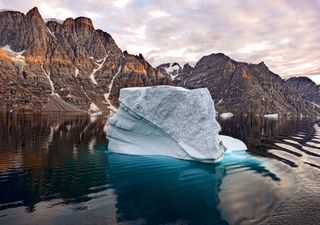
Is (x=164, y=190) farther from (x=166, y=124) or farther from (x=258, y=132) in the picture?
(x=258, y=132)

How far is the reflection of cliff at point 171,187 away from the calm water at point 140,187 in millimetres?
67

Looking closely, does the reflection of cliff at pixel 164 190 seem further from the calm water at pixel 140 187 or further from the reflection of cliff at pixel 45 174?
the reflection of cliff at pixel 45 174

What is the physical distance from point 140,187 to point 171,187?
287 centimetres

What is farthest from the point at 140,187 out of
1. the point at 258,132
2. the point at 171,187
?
the point at 258,132

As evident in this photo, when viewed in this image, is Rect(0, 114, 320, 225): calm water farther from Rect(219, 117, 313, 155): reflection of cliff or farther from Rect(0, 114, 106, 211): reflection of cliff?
Rect(219, 117, 313, 155): reflection of cliff

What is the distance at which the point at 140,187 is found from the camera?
2738 centimetres

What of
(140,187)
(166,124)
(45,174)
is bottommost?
(140,187)

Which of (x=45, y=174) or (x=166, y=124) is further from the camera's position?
(x=166, y=124)

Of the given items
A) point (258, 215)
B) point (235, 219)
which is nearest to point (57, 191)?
point (235, 219)

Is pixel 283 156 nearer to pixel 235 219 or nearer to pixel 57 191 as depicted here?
pixel 235 219

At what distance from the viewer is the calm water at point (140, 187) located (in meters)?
20.7

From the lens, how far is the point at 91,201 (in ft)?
75.1

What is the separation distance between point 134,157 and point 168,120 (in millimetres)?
6959

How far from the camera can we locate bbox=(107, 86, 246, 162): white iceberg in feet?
133
